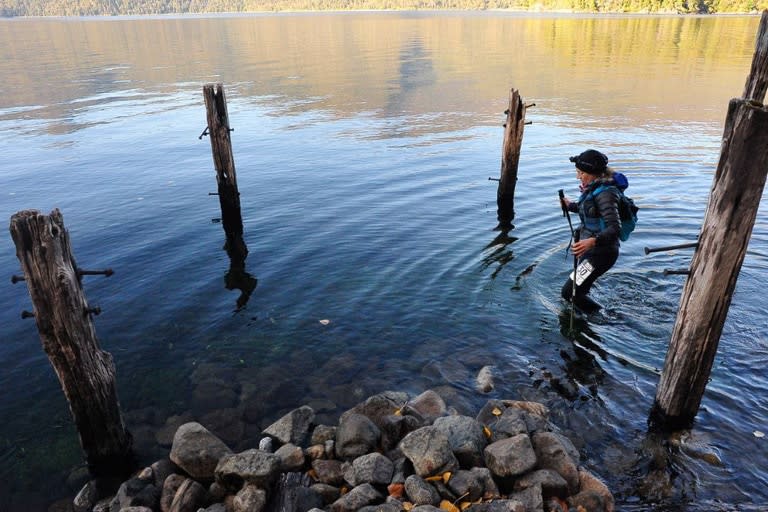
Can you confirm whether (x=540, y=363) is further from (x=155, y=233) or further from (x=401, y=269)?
(x=155, y=233)

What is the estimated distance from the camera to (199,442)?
258 inches

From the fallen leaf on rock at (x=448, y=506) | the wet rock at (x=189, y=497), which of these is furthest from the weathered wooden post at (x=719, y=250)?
the wet rock at (x=189, y=497)

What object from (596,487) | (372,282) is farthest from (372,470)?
(372,282)

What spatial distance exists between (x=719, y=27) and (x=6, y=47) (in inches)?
4457

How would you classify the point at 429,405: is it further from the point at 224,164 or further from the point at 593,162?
the point at 224,164

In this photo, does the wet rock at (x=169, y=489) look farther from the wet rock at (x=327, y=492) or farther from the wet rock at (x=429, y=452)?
the wet rock at (x=429, y=452)

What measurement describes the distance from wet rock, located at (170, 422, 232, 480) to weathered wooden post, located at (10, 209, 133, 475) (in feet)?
3.66

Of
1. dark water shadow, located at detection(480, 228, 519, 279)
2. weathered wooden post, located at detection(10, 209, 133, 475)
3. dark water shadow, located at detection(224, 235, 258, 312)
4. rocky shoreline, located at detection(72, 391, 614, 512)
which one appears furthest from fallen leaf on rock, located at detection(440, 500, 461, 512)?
dark water shadow, located at detection(480, 228, 519, 279)

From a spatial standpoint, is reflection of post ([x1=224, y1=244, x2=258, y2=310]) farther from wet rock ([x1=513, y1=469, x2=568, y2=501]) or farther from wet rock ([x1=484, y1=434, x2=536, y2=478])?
wet rock ([x1=513, y1=469, x2=568, y2=501])

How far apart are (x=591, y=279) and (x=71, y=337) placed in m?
8.40

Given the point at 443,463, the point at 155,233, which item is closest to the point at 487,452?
the point at 443,463

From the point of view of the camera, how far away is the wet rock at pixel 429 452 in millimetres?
5863

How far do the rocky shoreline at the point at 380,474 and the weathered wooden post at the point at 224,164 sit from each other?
26.0ft

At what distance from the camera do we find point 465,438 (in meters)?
6.32
